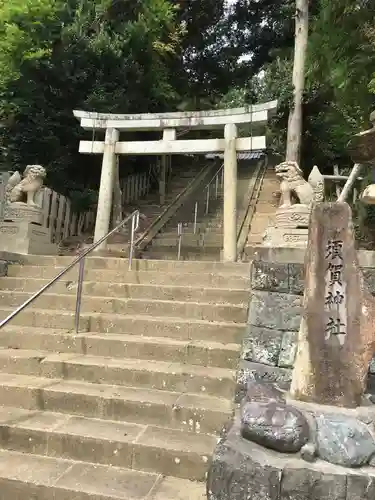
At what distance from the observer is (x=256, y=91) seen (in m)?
18.2

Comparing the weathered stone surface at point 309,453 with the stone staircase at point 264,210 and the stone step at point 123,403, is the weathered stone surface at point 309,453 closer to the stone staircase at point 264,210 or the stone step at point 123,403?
the stone step at point 123,403

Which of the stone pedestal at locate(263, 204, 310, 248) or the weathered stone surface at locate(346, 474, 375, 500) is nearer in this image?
the weathered stone surface at locate(346, 474, 375, 500)

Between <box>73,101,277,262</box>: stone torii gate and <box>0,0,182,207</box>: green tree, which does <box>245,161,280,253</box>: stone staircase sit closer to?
<box>73,101,277,262</box>: stone torii gate

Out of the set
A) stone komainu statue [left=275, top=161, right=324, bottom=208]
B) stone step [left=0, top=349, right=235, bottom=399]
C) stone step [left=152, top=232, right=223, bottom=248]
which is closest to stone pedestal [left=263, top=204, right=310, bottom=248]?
stone komainu statue [left=275, top=161, right=324, bottom=208]

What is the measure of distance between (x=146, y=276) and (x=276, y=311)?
258 centimetres

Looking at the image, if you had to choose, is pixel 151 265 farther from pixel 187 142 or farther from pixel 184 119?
pixel 184 119

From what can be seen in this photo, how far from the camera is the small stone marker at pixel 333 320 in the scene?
8.36 feet

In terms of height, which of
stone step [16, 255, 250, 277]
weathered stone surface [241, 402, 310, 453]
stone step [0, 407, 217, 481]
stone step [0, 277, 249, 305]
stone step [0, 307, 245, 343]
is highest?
stone step [16, 255, 250, 277]

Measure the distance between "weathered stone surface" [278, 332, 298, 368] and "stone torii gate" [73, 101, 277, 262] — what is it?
14.5 feet

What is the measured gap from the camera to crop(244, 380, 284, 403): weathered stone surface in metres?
2.49

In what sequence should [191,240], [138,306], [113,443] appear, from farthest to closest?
[191,240] < [138,306] < [113,443]

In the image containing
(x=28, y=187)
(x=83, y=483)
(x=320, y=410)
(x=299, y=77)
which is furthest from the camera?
(x=299, y=77)

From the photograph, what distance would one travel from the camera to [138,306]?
4.81 m

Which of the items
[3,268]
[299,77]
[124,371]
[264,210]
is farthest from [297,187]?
[299,77]
